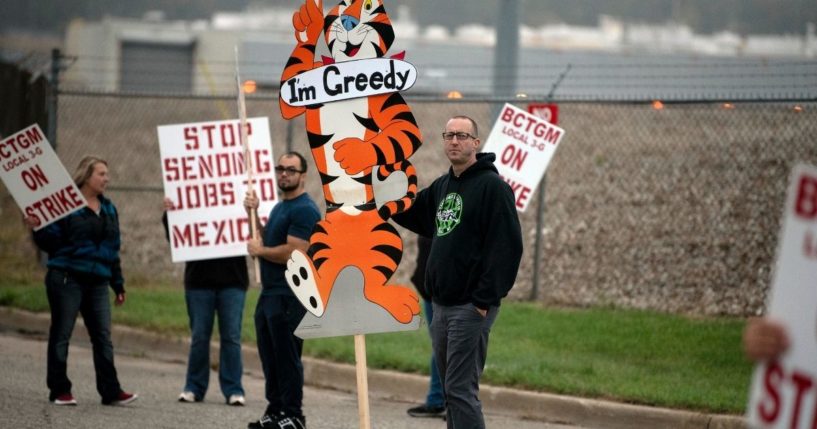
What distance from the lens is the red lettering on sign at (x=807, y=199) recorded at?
4.01m

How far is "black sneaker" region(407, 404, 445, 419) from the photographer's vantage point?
9953 millimetres

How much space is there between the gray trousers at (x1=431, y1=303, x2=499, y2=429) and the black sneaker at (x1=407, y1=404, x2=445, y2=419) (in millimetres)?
2866

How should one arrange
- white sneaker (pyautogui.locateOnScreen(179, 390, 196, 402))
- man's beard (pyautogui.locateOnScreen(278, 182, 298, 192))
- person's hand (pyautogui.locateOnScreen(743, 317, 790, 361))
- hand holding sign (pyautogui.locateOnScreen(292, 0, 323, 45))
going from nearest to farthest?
person's hand (pyautogui.locateOnScreen(743, 317, 790, 361))
hand holding sign (pyautogui.locateOnScreen(292, 0, 323, 45))
man's beard (pyautogui.locateOnScreen(278, 182, 298, 192))
white sneaker (pyautogui.locateOnScreen(179, 390, 196, 402))

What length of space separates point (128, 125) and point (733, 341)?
25.4 meters

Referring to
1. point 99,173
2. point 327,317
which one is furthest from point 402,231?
point 327,317

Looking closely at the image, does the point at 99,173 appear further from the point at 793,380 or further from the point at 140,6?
the point at 140,6

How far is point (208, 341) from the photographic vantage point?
1025 cm

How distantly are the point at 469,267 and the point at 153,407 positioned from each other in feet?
12.6

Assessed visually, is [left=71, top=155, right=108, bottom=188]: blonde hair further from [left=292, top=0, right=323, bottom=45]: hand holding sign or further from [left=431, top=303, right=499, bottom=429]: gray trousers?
[left=431, top=303, right=499, bottom=429]: gray trousers

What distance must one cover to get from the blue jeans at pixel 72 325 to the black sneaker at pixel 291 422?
1.64m

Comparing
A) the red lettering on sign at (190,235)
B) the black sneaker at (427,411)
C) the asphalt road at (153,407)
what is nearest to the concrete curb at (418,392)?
the asphalt road at (153,407)

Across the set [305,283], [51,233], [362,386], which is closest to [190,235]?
[51,233]

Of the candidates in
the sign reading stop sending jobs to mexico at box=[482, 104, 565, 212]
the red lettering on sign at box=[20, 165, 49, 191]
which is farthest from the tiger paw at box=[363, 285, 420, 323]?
the sign reading stop sending jobs to mexico at box=[482, 104, 565, 212]

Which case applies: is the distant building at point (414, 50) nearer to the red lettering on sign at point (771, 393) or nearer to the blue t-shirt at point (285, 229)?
the blue t-shirt at point (285, 229)
